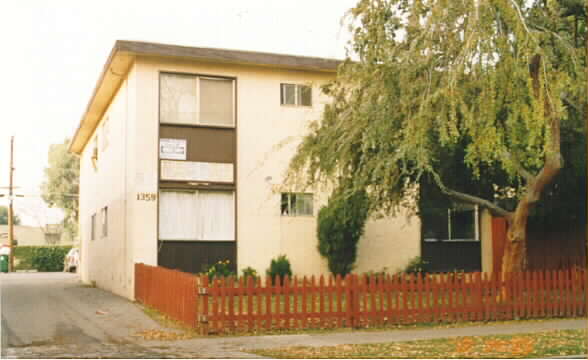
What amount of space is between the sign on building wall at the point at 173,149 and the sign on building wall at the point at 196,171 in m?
0.14

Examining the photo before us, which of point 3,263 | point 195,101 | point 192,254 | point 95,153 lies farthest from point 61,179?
point 192,254

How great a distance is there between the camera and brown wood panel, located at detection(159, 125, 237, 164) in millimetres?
20047

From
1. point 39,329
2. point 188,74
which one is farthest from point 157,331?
point 188,74

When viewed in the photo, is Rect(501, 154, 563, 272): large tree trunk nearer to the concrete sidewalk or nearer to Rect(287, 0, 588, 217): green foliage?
Rect(287, 0, 588, 217): green foliage

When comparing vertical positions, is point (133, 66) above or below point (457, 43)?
above

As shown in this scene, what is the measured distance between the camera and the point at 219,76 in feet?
67.7

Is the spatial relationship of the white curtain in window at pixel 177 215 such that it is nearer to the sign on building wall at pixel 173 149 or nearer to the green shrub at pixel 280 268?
the sign on building wall at pixel 173 149

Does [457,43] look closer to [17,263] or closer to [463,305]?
[463,305]

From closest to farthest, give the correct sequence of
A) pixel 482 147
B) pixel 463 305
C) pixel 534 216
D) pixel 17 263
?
pixel 482 147
pixel 463 305
pixel 534 216
pixel 17 263

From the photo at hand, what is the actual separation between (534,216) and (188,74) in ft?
35.2

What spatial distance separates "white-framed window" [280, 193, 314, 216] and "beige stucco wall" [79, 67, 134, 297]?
440 cm

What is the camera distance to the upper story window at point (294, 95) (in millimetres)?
21562

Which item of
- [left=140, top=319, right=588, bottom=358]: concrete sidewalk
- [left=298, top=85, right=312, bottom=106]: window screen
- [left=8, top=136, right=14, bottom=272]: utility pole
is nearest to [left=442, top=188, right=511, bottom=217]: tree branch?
[left=140, top=319, right=588, bottom=358]: concrete sidewalk

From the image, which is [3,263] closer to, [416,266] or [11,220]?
[11,220]
